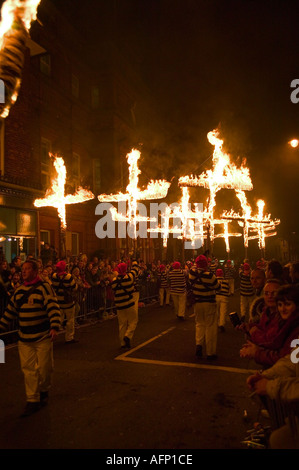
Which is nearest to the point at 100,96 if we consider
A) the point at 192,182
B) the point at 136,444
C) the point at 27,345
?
the point at 192,182

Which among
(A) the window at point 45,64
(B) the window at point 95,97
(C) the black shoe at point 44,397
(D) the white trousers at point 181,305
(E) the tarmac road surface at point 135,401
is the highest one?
(B) the window at point 95,97

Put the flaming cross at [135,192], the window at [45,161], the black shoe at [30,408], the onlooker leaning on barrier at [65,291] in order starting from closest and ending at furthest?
the black shoe at [30,408] → the onlooker leaning on barrier at [65,291] → the flaming cross at [135,192] → the window at [45,161]

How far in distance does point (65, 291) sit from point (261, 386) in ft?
19.8

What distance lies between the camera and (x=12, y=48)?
307cm

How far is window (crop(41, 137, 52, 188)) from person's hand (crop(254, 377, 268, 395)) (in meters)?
15.3

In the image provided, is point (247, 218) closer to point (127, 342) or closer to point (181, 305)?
point (181, 305)

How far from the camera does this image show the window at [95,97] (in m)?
23.4

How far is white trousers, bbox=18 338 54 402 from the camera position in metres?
4.80

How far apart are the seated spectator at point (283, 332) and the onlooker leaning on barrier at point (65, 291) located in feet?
17.2

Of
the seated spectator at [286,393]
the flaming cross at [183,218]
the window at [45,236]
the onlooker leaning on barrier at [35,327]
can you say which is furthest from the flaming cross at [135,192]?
the seated spectator at [286,393]

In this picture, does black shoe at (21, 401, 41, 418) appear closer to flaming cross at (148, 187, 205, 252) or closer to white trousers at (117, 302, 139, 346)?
white trousers at (117, 302, 139, 346)

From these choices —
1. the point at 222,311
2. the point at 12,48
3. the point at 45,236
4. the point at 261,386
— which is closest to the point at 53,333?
the point at 261,386

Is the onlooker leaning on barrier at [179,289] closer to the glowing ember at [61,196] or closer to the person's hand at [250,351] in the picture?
the glowing ember at [61,196]
